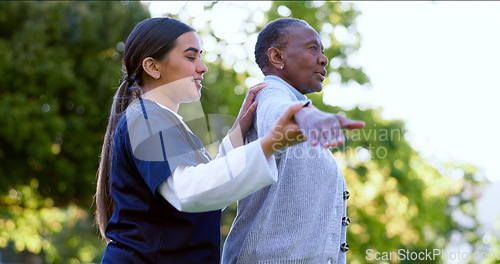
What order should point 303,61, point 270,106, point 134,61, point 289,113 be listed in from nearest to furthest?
point 289,113
point 270,106
point 134,61
point 303,61

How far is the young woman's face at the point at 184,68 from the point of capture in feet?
6.70

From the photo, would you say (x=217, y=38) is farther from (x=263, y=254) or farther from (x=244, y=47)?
(x=263, y=254)

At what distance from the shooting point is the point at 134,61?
2111 mm

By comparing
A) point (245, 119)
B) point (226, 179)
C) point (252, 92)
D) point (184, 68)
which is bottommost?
point (226, 179)

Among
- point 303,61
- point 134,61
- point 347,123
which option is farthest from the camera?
point 303,61

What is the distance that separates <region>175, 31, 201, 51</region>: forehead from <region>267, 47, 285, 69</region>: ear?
13.3 inches

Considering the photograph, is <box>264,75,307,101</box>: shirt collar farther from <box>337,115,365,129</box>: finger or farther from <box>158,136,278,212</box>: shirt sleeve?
<box>337,115,365,129</box>: finger

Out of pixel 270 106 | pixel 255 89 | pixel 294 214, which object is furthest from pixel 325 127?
pixel 255 89

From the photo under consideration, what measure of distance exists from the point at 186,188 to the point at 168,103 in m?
0.58

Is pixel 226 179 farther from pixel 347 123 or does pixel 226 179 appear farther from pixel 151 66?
pixel 151 66

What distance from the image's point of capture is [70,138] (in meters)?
11.5

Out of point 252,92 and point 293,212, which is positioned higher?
point 252,92

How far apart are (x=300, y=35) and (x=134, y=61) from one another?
688 mm

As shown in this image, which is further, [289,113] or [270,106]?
[270,106]
